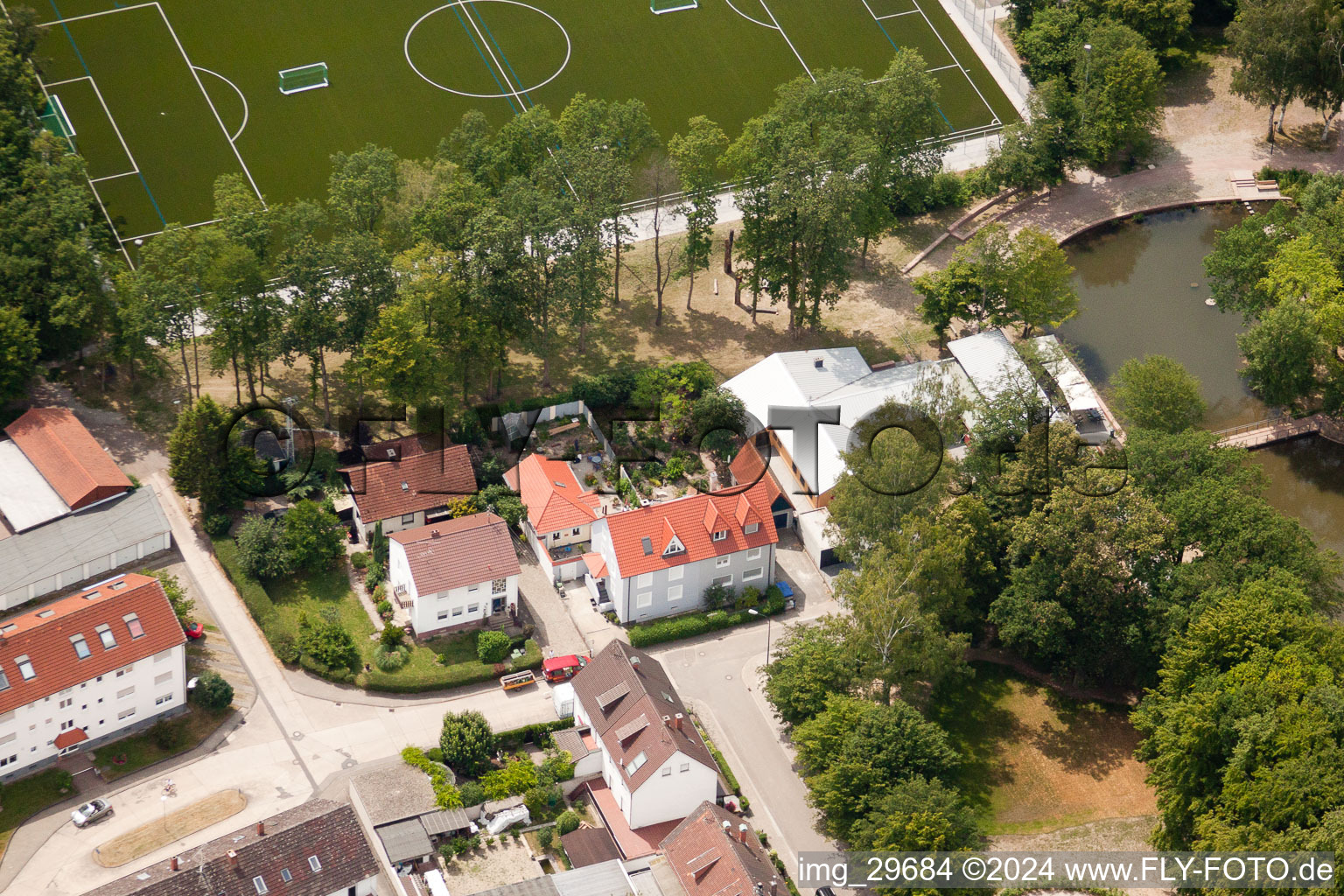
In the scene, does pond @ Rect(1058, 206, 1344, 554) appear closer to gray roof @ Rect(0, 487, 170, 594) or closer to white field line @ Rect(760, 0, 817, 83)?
white field line @ Rect(760, 0, 817, 83)

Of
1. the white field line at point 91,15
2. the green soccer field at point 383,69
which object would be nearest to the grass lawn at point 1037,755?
the green soccer field at point 383,69

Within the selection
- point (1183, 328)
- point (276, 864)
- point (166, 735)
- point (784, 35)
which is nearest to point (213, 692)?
point (166, 735)

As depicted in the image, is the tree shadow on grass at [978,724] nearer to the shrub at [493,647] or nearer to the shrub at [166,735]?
the shrub at [493,647]

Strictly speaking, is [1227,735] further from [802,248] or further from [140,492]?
[140,492]

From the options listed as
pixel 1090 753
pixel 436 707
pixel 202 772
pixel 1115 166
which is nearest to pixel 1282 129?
pixel 1115 166

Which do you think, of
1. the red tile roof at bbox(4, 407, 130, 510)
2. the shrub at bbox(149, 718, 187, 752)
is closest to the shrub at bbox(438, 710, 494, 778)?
the shrub at bbox(149, 718, 187, 752)

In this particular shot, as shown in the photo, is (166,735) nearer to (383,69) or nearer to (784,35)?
(383,69)
